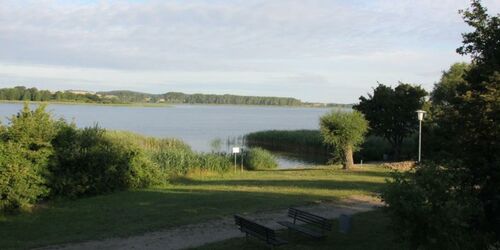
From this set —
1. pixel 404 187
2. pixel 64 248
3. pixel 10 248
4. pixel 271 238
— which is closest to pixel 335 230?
pixel 271 238

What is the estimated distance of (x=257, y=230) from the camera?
367 inches

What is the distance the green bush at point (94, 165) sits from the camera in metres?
16.6

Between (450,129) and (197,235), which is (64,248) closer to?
(197,235)

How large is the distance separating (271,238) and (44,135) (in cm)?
977

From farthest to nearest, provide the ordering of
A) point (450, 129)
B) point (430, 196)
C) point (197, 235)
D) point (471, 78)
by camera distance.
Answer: point (197, 235)
point (471, 78)
point (450, 129)
point (430, 196)

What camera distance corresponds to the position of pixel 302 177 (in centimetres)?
2225

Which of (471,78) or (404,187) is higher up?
(471,78)

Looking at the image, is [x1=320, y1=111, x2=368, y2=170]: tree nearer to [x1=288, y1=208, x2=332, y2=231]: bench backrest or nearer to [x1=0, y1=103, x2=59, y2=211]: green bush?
[x1=0, y1=103, x2=59, y2=211]: green bush

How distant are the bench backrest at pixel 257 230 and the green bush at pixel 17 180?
706 centimetres

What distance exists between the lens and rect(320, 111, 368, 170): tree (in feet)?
85.9

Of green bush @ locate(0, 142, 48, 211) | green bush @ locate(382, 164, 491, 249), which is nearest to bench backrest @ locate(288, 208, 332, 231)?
green bush @ locate(382, 164, 491, 249)

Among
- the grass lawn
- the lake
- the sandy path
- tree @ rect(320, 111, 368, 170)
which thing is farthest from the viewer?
the lake

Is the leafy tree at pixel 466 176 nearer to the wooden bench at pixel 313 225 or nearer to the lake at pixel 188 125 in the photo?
the wooden bench at pixel 313 225

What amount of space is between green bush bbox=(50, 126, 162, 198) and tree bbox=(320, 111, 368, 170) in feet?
33.1
